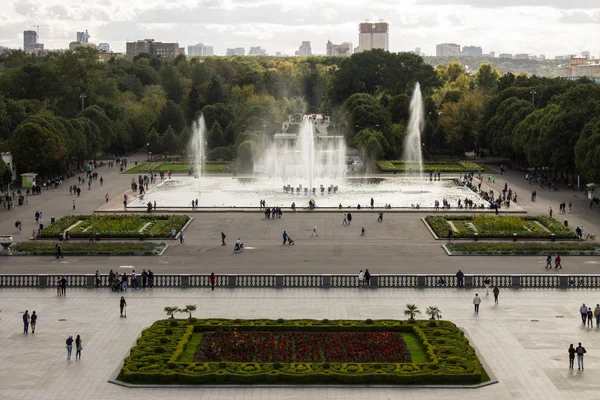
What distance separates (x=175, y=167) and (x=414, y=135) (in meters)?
36.0

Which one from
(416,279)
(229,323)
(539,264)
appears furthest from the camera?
(539,264)

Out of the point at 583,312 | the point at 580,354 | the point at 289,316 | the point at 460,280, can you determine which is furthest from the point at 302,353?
the point at 460,280

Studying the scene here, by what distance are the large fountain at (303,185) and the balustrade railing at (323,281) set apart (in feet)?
117

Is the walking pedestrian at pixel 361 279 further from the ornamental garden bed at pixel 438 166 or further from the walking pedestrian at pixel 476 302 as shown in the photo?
the ornamental garden bed at pixel 438 166

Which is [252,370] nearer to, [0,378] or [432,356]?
[432,356]

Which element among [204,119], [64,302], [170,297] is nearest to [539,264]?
[170,297]

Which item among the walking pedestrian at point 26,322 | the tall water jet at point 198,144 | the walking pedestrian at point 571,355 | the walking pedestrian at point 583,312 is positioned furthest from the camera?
the tall water jet at point 198,144

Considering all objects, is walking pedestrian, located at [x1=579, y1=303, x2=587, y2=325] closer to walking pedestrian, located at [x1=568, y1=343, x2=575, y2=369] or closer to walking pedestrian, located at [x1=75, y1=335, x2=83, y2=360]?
walking pedestrian, located at [x1=568, y1=343, x2=575, y2=369]

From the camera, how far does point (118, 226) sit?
76938mm

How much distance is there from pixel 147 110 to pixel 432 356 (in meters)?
127

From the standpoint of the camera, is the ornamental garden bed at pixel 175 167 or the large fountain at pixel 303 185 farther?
the ornamental garden bed at pixel 175 167

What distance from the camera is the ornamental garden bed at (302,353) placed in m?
37.5

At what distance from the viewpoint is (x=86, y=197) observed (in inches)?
3903

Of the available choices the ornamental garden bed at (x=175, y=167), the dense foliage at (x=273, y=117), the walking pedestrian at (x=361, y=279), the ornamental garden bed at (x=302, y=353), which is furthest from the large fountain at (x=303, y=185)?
the ornamental garden bed at (x=302, y=353)
